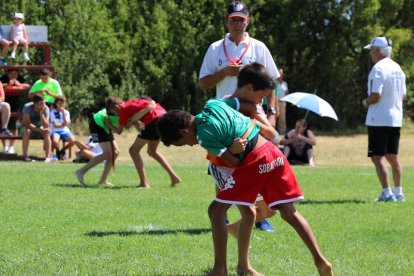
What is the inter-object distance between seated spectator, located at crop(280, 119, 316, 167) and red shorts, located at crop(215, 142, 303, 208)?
43.2 feet

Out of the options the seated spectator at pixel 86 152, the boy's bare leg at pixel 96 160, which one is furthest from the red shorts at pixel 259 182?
the seated spectator at pixel 86 152

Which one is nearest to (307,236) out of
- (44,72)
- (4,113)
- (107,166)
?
(107,166)

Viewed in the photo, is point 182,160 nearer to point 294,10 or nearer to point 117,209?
point 294,10

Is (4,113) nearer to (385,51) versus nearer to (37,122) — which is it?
(37,122)

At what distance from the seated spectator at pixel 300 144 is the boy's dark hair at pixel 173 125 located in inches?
528

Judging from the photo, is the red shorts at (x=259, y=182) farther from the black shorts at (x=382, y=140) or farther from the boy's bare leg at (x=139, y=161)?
the boy's bare leg at (x=139, y=161)

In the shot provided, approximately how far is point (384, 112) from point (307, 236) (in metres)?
6.04

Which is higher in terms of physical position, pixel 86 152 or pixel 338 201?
pixel 338 201

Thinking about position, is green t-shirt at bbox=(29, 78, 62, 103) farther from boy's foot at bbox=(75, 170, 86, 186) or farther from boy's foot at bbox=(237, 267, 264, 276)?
boy's foot at bbox=(237, 267, 264, 276)

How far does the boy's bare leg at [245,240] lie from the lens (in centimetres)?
625

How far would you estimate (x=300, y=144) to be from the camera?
19281 mm

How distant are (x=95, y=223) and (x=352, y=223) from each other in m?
2.79

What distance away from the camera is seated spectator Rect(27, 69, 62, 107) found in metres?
20.1

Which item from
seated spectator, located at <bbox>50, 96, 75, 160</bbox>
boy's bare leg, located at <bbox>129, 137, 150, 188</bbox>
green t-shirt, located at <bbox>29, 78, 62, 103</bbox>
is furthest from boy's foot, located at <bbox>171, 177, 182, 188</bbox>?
green t-shirt, located at <bbox>29, 78, 62, 103</bbox>
